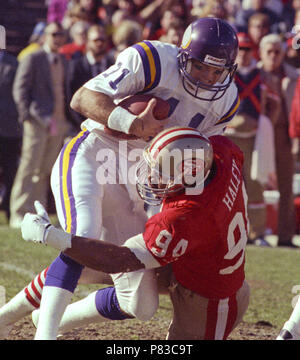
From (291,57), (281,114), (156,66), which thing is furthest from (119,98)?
(291,57)

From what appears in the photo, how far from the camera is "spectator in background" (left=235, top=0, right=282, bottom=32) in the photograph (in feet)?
28.8

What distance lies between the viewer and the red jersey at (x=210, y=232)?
3.31 metres

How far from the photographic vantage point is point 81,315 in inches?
154

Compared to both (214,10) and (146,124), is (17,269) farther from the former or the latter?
(214,10)

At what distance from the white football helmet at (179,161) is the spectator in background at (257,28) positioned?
4792mm

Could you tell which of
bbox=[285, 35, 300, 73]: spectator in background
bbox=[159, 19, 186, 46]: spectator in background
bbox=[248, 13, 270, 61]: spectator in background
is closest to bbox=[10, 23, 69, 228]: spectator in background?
bbox=[159, 19, 186, 46]: spectator in background

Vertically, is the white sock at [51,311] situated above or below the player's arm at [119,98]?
below

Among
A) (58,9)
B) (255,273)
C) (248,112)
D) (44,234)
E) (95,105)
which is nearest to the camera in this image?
(44,234)

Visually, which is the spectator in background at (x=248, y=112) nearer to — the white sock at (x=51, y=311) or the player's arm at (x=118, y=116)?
the player's arm at (x=118, y=116)

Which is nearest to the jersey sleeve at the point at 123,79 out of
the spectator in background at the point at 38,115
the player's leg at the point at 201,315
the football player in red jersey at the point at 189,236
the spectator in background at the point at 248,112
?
the football player in red jersey at the point at 189,236

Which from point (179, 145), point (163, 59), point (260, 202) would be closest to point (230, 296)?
point (179, 145)

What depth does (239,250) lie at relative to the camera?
3.61m

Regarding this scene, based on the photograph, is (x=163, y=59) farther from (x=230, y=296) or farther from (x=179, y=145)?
(x=230, y=296)
